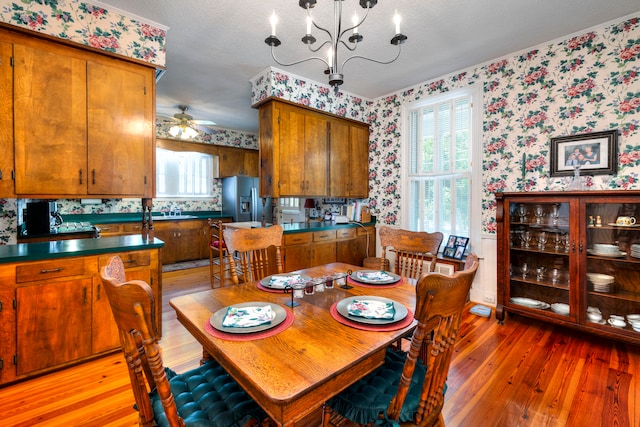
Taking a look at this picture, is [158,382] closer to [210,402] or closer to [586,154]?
[210,402]

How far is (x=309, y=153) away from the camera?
3.87 meters

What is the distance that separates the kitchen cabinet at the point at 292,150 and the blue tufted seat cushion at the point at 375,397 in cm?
261

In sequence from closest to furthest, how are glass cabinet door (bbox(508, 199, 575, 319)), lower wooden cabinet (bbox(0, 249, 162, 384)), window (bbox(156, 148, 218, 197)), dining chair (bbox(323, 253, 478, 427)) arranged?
dining chair (bbox(323, 253, 478, 427)) → lower wooden cabinet (bbox(0, 249, 162, 384)) → glass cabinet door (bbox(508, 199, 575, 319)) → window (bbox(156, 148, 218, 197))

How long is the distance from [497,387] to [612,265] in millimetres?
1671

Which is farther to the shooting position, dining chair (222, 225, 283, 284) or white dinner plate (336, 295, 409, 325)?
dining chair (222, 225, 283, 284)

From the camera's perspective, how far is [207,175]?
6.43 metres

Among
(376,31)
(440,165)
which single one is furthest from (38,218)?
(440,165)

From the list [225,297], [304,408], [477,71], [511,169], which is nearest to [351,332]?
[304,408]

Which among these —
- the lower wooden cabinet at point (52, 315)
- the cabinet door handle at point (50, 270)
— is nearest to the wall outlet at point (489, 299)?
the lower wooden cabinet at point (52, 315)

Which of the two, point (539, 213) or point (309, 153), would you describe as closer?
point (539, 213)

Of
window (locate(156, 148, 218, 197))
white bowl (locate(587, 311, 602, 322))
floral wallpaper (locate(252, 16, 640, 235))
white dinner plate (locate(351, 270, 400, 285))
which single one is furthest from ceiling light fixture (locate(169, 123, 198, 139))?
white bowl (locate(587, 311, 602, 322))

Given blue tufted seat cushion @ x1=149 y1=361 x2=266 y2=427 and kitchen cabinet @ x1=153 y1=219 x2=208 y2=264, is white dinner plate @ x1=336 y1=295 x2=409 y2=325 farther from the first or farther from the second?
kitchen cabinet @ x1=153 y1=219 x2=208 y2=264

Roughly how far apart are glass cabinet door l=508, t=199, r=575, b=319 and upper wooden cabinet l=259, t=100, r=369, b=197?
220cm

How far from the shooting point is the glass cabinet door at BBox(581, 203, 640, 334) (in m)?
2.40
